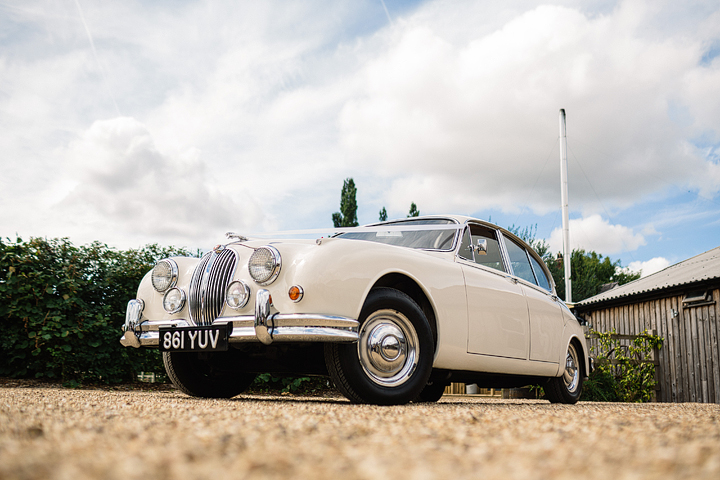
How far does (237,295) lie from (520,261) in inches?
132

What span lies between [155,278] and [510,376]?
3.31 m

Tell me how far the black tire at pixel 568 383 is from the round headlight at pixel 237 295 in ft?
12.5

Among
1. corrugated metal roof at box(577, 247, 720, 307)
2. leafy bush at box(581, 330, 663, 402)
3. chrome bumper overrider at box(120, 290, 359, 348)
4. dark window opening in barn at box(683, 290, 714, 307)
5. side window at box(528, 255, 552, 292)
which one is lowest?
leafy bush at box(581, 330, 663, 402)

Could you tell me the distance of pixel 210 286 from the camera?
13.5 feet

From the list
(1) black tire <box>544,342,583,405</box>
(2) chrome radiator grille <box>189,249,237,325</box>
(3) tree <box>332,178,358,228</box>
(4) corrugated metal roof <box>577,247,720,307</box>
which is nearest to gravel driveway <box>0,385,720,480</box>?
(2) chrome radiator grille <box>189,249,237,325</box>

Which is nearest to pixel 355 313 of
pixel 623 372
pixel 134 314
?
pixel 134 314

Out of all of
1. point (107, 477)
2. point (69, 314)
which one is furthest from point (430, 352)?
point (69, 314)

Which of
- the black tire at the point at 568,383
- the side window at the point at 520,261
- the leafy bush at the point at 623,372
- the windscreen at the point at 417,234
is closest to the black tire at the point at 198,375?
the windscreen at the point at 417,234

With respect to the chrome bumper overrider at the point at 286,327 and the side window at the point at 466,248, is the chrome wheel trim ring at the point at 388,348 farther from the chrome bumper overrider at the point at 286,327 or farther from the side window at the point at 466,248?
the side window at the point at 466,248

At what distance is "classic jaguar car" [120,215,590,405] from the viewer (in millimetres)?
3551

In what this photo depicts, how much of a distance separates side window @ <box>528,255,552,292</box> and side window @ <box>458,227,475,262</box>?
161 centimetres

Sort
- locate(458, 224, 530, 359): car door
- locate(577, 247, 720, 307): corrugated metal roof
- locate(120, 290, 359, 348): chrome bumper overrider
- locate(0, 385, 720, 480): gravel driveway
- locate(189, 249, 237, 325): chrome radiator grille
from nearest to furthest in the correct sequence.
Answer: locate(0, 385, 720, 480): gravel driveway, locate(120, 290, 359, 348): chrome bumper overrider, locate(189, 249, 237, 325): chrome radiator grille, locate(458, 224, 530, 359): car door, locate(577, 247, 720, 307): corrugated metal roof

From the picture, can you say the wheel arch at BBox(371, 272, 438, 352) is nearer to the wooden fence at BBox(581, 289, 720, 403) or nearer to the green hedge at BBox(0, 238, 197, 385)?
the green hedge at BBox(0, 238, 197, 385)

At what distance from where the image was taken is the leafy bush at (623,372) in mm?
9984
